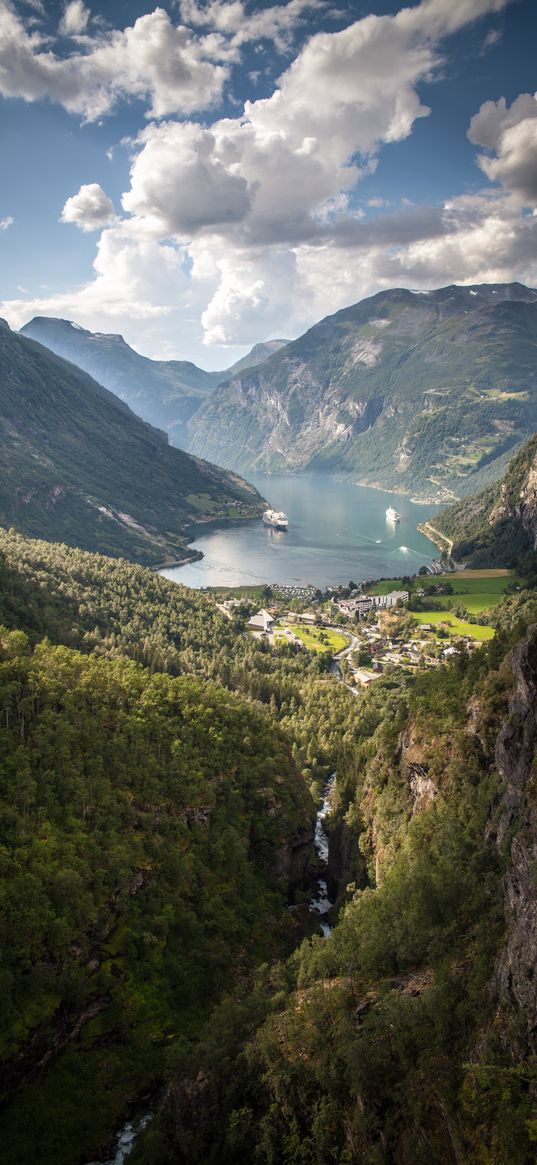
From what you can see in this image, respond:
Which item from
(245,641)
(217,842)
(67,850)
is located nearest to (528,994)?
(67,850)

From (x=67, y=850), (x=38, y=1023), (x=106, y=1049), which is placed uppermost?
(x=67, y=850)

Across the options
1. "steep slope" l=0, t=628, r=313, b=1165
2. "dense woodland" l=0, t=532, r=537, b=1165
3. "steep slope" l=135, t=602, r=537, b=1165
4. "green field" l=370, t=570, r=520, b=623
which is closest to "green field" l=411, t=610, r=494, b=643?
"green field" l=370, t=570, r=520, b=623

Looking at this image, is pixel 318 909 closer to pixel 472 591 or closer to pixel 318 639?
pixel 318 639

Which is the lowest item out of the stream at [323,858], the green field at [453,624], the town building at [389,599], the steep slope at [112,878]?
the stream at [323,858]

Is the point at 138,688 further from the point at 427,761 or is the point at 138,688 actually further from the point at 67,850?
the point at 427,761

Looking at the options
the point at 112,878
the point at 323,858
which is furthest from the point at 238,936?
the point at 323,858

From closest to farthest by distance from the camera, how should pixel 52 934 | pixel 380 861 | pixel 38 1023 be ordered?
pixel 38 1023 → pixel 52 934 → pixel 380 861

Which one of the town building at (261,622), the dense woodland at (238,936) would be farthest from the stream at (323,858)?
the town building at (261,622)

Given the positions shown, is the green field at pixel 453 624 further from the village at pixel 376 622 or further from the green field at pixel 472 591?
the green field at pixel 472 591
